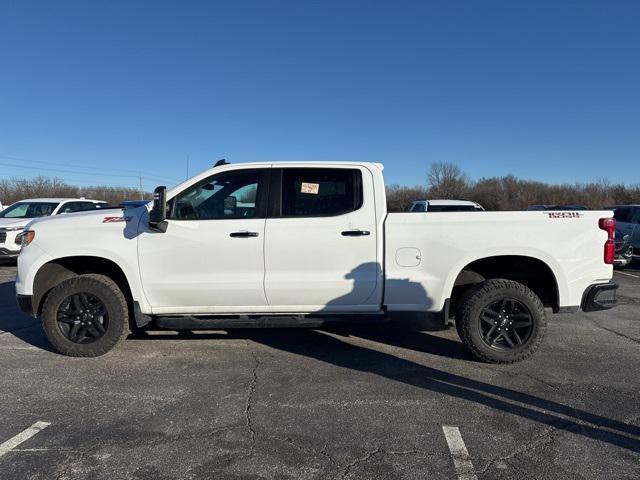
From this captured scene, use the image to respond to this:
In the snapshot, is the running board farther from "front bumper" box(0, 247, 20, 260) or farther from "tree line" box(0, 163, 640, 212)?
"tree line" box(0, 163, 640, 212)

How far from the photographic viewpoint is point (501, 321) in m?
4.65

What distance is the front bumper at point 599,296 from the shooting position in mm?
4566

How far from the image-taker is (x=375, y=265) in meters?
4.62

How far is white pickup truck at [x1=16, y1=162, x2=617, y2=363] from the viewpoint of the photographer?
456 centimetres

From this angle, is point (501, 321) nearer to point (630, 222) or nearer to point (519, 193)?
point (630, 222)

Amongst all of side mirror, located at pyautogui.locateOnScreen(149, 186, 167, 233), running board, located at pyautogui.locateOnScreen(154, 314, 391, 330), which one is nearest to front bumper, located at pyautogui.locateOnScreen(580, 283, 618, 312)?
running board, located at pyautogui.locateOnScreen(154, 314, 391, 330)

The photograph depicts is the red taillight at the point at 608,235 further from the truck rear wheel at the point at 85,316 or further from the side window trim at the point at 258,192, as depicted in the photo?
the truck rear wheel at the point at 85,316

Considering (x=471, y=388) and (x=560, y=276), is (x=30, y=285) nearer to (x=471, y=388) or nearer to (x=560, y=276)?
(x=471, y=388)

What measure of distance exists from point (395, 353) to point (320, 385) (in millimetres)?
1215

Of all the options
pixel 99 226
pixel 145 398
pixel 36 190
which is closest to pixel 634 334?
pixel 145 398

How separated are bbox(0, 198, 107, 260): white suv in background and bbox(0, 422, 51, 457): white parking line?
9206 millimetres

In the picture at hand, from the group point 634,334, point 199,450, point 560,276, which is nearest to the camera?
point 199,450

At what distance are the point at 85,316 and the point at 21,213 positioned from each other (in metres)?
10.1

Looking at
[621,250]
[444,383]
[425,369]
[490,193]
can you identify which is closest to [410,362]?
[425,369]
